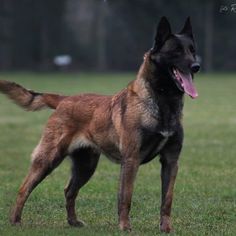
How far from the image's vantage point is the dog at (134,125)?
810 centimetres

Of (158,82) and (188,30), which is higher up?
(188,30)

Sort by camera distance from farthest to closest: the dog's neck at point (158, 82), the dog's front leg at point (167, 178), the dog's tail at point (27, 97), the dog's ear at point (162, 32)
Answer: the dog's tail at point (27, 97)
the dog's front leg at point (167, 178)
the dog's neck at point (158, 82)
the dog's ear at point (162, 32)

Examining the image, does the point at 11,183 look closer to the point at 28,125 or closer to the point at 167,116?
the point at 167,116

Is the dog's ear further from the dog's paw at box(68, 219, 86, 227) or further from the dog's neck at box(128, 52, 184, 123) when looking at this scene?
the dog's paw at box(68, 219, 86, 227)

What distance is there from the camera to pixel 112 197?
→ 1107cm

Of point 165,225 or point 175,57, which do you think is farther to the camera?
point 165,225

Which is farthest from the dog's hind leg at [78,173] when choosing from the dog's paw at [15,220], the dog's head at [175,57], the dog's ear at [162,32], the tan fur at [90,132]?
the dog's ear at [162,32]

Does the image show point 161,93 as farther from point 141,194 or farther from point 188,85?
point 141,194

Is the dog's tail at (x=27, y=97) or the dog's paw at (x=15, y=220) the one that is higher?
the dog's tail at (x=27, y=97)

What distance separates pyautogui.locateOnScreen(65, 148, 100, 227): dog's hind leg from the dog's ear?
5.63 feet

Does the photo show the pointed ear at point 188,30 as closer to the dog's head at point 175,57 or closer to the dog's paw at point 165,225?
the dog's head at point 175,57

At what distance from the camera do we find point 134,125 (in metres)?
8.20

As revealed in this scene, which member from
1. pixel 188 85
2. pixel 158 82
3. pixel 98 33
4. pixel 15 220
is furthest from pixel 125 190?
pixel 98 33

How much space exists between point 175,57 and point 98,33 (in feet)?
200
